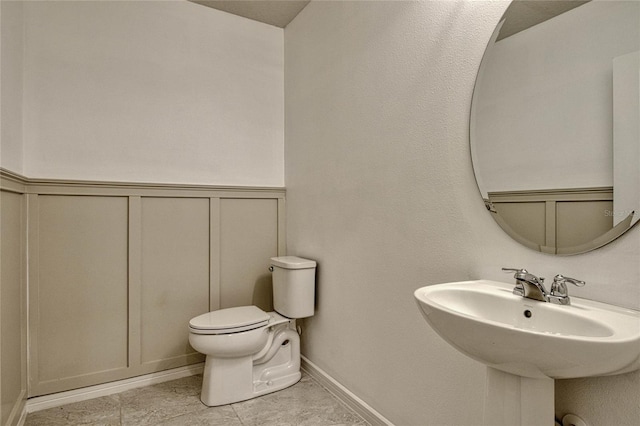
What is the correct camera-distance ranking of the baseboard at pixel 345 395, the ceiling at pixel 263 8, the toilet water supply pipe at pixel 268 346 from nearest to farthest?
the baseboard at pixel 345 395
the toilet water supply pipe at pixel 268 346
the ceiling at pixel 263 8

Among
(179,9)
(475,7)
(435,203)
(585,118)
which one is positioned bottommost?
(435,203)

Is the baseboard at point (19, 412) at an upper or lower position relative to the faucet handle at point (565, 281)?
Result: lower

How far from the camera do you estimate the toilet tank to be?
2311 mm

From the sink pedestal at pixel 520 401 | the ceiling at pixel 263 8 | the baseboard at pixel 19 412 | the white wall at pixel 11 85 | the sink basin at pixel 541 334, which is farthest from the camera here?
the ceiling at pixel 263 8

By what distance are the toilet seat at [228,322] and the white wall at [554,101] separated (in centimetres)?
144

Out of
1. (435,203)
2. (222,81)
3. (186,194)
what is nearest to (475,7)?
(435,203)

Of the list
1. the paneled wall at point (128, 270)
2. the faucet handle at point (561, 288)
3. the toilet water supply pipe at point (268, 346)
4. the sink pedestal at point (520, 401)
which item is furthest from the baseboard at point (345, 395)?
the faucet handle at point (561, 288)

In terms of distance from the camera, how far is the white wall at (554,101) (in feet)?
3.41

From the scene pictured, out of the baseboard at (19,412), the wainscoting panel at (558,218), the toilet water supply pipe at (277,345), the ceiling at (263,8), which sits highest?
the ceiling at (263,8)

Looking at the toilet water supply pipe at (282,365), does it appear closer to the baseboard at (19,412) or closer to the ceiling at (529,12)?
the baseboard at (19,412)

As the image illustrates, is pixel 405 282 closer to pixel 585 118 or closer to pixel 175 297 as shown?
pixel 585 118

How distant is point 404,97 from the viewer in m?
1.71

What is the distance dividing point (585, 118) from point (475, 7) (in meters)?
0.60

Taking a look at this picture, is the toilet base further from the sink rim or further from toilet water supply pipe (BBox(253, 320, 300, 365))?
the sink rim
